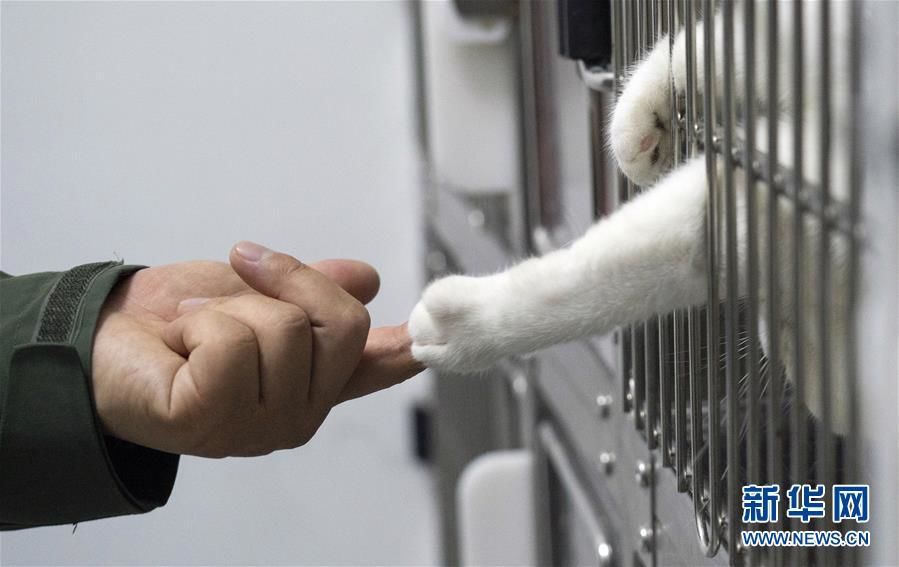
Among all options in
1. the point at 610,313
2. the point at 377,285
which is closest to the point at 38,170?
the point at 377,285

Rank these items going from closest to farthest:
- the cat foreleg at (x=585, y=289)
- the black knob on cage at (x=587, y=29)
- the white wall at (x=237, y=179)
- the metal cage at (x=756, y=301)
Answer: the metal cage at (x=756, y=301), the cat foreleg at (x=585, y=289), the black knob on cage at (x=587, y=29), the white wall at (x=237, y=179)

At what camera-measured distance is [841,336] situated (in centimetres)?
35

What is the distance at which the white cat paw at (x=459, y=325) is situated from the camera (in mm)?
449

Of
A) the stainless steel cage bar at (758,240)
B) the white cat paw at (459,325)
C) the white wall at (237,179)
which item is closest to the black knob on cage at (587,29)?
the stainless steel cage bar at (758,240)

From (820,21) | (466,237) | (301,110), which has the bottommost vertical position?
(466,237)

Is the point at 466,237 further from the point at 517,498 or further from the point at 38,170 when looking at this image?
the point at 38,170

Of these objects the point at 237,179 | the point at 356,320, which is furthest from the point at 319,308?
the point at 237,179

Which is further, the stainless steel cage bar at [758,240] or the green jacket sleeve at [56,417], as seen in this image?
the green jacket sleeve at [56,417]

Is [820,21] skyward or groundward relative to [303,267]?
skyward

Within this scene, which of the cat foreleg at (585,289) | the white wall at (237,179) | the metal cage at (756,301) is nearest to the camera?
the metal cage at (756,301)

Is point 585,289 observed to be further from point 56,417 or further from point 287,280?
point 56,417

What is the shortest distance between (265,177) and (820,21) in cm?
155

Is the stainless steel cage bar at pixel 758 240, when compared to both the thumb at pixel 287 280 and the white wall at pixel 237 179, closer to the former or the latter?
the thumb at pixel 287 280

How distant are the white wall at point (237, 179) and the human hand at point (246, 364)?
3.81ft
